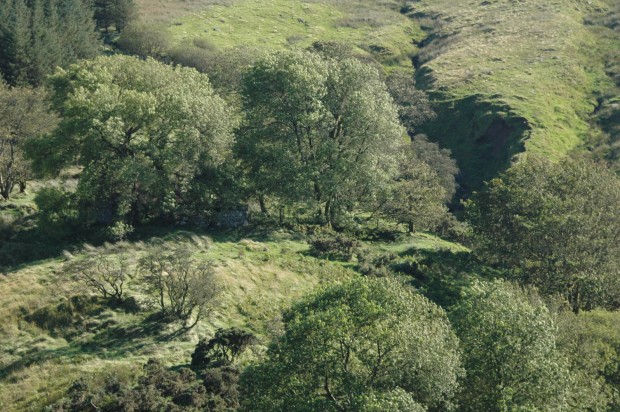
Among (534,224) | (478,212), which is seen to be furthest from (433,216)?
(534,224)

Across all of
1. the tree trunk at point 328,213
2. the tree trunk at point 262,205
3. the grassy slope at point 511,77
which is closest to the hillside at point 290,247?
the tree trunk at point 262,205

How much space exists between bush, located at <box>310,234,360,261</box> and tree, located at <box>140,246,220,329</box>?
47.8ft

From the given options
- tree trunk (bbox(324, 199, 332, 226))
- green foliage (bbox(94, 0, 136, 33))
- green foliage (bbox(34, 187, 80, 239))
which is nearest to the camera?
green foliage (bbox(34, 187, 80, 239))

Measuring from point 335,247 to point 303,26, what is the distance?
101254 mm

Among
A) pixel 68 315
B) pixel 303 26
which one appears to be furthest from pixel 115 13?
pixel 68 315

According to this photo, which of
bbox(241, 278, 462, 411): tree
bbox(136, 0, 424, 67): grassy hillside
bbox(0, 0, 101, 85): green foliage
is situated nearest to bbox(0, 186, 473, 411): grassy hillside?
bbox(241, 278, 462, 411): tree

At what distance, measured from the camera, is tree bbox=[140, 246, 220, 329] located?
34469 millimetres

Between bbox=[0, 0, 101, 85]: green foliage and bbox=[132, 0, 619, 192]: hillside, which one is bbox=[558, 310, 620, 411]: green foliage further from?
bbox=[0, 0, 101, 85]: green foliage

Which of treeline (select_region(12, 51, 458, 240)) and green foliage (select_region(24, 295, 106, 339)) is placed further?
treeline (select_region(12, 51, 458, 240))

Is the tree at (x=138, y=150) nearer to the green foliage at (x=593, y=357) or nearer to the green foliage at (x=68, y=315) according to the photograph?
the green foliage at (x=68, y=315)

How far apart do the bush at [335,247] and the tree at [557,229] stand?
442 inches

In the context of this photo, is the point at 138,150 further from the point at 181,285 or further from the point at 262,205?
the point at 181,285

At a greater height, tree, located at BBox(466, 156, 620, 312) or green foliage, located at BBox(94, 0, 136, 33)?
green foliage, located at BBox(94, 0, 136, 33)

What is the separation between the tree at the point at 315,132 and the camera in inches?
2082
